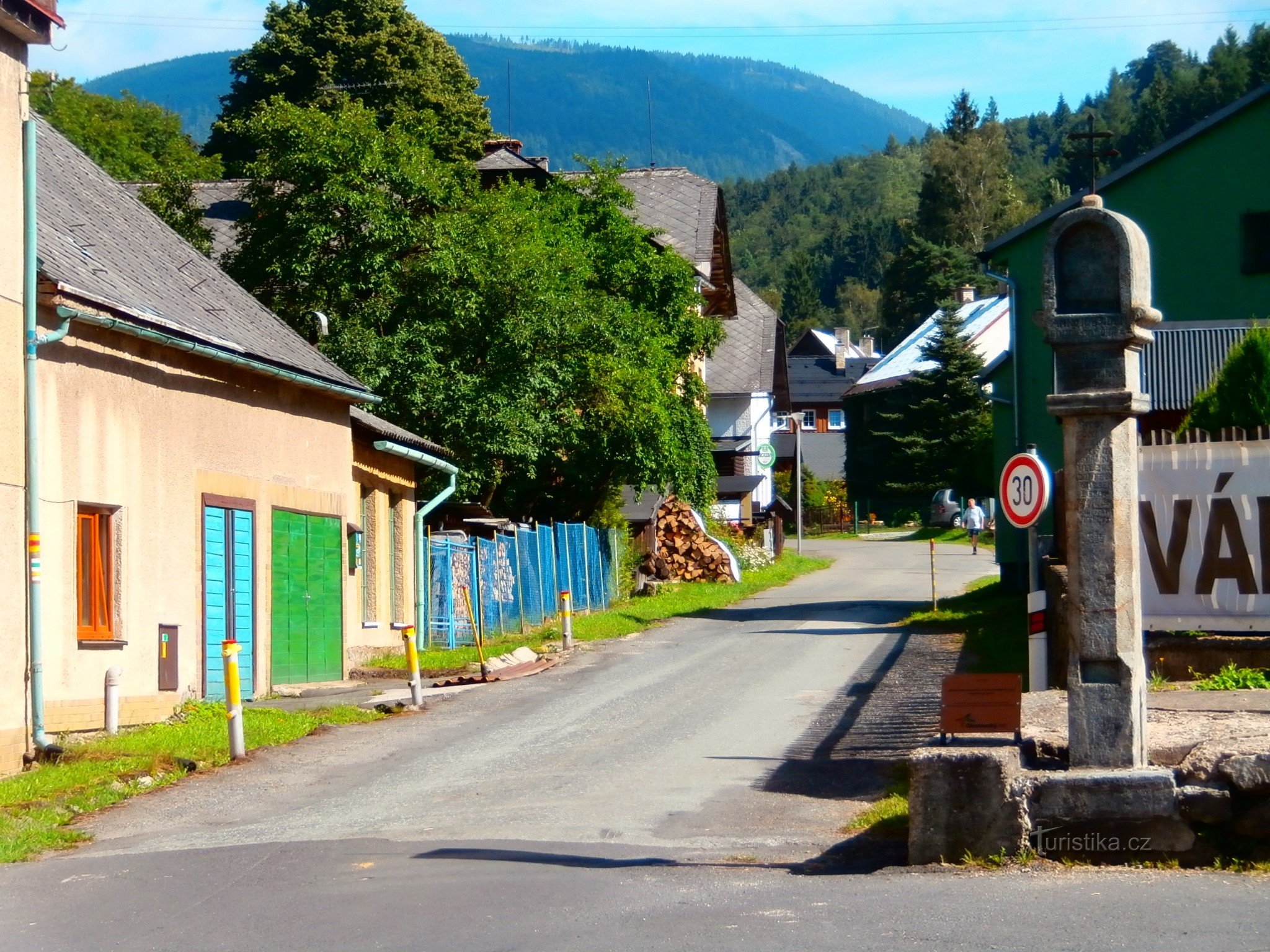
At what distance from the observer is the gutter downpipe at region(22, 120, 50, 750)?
40.7 feet

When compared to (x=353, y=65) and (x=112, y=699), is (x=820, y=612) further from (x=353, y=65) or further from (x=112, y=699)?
(x=353, y=65)

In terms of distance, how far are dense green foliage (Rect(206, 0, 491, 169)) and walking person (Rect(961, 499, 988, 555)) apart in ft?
70.6

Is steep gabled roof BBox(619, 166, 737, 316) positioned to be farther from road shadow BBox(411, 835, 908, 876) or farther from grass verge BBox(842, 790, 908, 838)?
road shadow BBox(411, 835, 908, 876)

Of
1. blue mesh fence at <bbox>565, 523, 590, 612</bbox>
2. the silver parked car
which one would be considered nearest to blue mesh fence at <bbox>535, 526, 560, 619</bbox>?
blue mesh fence at <bbox>565, 523, 590, 612</bbox>

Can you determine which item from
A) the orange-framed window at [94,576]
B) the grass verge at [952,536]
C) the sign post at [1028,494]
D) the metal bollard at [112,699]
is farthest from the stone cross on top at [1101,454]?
the grass verge at [952,536]

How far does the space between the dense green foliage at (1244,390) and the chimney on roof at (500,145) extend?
34832 millimetres

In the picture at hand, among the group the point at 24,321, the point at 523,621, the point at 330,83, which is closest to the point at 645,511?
the point at 523,621

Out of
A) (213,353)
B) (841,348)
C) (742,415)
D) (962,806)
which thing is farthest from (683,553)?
(841,348)

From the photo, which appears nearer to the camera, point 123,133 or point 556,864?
point 556,864

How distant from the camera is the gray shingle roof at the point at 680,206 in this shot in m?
49.4

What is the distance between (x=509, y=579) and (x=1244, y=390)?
1585 centimetres

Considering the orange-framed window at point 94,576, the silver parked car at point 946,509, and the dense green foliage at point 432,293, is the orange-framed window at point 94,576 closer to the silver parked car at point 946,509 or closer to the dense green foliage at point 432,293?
the dense green foliage at point 432,293

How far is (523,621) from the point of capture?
27.6 m

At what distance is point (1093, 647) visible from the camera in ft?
26.1
